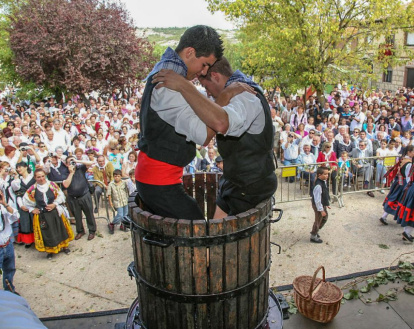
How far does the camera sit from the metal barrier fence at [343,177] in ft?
30.3

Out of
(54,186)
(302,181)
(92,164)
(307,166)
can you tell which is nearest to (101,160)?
(92,164)

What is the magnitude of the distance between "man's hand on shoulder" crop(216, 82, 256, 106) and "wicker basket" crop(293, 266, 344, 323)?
2349 mm

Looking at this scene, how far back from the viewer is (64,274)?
6.64 m

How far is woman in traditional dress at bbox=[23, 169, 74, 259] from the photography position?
696 cm

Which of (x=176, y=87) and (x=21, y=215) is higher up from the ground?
(x=176, y=87)

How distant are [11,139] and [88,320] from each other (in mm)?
7482

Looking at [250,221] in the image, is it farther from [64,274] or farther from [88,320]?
[64,274]

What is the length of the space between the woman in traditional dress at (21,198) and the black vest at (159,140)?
18.2 ft

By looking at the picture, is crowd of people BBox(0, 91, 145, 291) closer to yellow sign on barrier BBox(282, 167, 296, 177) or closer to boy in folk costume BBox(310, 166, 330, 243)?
yellow sign on barrier BBox(282, 167, 296, 177)

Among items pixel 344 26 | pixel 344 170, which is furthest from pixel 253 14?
pixel 344 170

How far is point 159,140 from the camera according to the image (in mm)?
2646

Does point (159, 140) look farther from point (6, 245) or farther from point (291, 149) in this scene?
point (291, 149)

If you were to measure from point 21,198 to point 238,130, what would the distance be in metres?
6.24

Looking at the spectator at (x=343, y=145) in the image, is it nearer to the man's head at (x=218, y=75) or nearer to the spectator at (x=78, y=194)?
the spectator at (x=78, y=194)
